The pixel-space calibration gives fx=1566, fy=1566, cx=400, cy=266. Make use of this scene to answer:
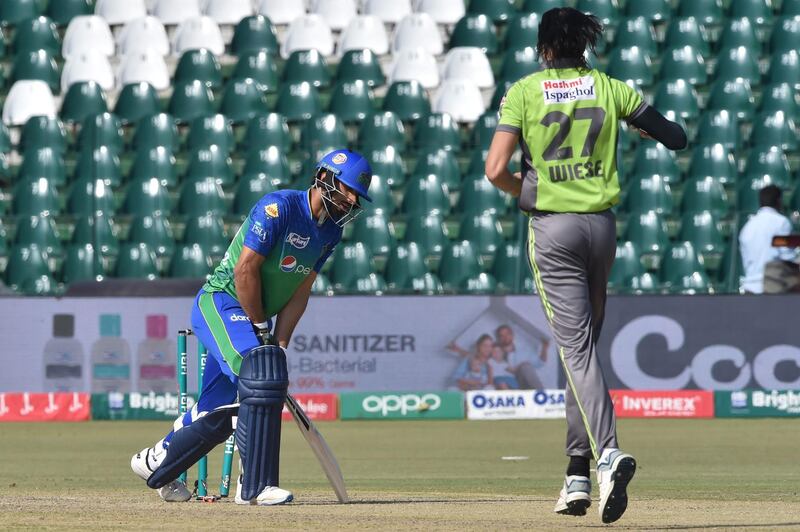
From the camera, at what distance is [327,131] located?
19.2m

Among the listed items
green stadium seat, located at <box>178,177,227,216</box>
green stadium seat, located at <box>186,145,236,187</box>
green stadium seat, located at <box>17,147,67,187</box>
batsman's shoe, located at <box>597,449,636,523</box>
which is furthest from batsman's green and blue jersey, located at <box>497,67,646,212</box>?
green stadium seat, located at <box>17,147,67,187</box>

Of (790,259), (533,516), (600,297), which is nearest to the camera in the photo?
(600,297)

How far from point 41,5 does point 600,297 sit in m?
17.5

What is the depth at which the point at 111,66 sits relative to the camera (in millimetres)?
21625

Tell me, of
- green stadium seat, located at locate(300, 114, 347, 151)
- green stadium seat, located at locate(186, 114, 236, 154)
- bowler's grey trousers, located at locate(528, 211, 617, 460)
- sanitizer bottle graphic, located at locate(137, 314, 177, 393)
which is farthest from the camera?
green stadium seat, located at locate(186, 114, 236, 154)

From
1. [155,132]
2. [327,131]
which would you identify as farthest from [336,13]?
[155,132]

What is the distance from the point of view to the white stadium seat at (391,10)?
842 inches

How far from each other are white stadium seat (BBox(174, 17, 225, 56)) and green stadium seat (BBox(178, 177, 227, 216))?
3.14 metres

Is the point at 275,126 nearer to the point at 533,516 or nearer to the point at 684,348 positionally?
the point at 684,348

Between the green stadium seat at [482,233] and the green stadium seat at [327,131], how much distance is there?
2192 millimetres

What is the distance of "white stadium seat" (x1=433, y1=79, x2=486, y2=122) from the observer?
20.0 meters

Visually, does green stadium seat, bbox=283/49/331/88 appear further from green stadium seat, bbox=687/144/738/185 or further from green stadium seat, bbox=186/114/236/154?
green stadium seat, bbox=687/144/738/185

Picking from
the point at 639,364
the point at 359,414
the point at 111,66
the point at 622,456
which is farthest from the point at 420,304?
the point at 622,456

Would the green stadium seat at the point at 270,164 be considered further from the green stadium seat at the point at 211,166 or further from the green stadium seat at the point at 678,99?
the green stadium seat at the point at 678,99
